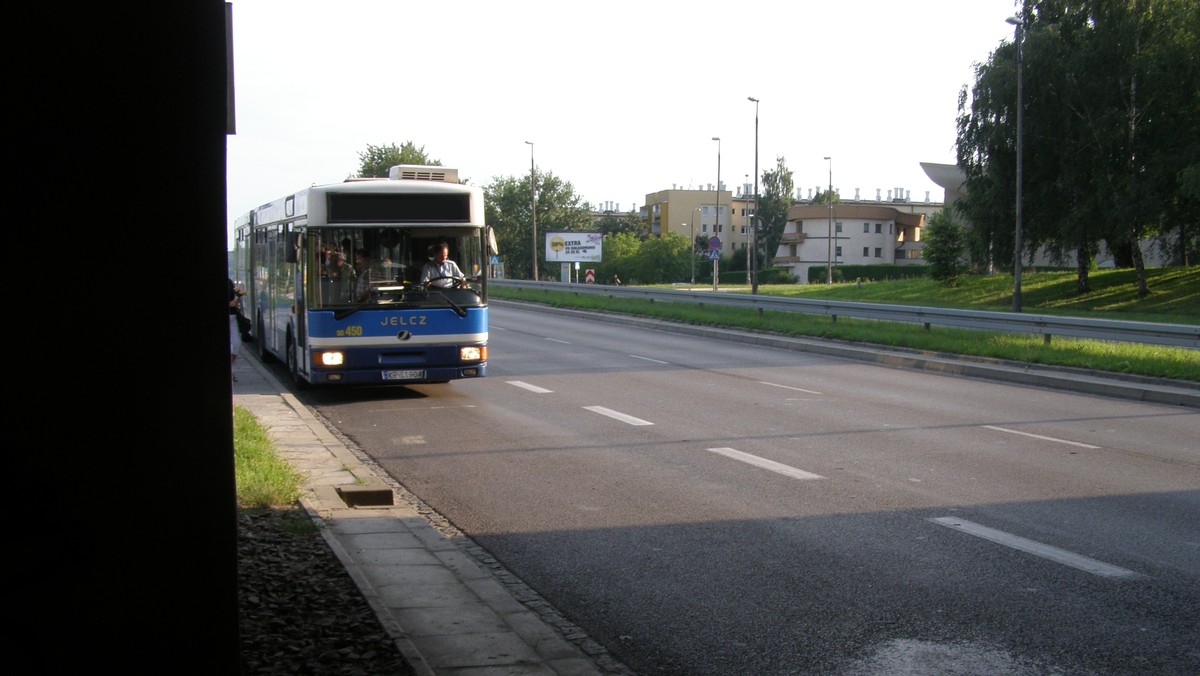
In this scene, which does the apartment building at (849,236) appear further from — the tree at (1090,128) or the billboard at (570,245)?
the tree at (1090,128)

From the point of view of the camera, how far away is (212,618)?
131 inches

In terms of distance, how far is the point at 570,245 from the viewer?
71.4 metres

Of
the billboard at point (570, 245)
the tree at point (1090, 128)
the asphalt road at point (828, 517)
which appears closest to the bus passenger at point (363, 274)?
the asphalt road at point (828, 517)

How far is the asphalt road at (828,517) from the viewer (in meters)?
5.32

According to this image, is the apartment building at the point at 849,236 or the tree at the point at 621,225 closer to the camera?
the apartment building at the point at 849,236

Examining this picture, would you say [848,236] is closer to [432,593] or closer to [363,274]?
[363,274]

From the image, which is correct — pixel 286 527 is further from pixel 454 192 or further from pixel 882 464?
pixel 454 192

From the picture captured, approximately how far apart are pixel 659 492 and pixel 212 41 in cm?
614

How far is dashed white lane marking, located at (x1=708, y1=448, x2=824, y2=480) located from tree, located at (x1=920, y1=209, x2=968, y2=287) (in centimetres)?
4124

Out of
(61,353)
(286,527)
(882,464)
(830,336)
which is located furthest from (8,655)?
(830,336)

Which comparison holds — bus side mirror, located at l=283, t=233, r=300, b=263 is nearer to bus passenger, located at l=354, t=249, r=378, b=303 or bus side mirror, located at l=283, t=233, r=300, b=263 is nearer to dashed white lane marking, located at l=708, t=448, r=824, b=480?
bus passenger, located at l=354, t=249, r=378, b=303

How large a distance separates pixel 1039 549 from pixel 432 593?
379 centimetres

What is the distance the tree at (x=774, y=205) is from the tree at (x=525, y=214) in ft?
123

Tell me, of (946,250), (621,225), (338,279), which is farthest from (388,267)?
(621,225)
